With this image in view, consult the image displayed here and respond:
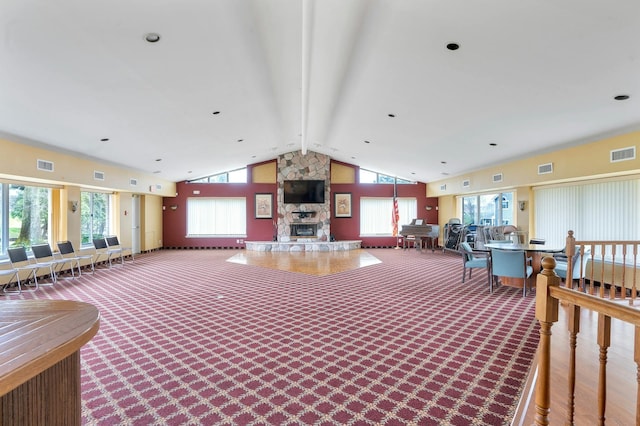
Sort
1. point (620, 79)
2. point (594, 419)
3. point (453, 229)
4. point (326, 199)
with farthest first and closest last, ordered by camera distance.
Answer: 1. point (326, 199)
2. point (453, 229)
3. point (620, 79)
4. point (594, 419)

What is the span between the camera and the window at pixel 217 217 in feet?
42.8

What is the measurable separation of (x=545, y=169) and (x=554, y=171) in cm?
26

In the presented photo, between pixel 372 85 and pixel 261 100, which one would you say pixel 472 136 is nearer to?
pixel 372 85

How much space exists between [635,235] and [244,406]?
698cm

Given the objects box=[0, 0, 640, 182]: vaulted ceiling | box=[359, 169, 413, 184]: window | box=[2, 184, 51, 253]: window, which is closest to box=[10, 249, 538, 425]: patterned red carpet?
box=[2, 184, 51, 253]: window

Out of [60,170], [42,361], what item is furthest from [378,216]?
[42,361]

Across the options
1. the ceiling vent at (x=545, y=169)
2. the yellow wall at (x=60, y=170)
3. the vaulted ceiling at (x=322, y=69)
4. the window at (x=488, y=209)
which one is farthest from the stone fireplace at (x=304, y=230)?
the ceiling vent at (x=545, y=169)

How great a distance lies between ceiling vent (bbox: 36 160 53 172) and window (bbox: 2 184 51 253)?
0.78 metres

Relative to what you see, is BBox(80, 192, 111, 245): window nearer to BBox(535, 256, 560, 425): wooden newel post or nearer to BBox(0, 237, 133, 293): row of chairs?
BBox(0, 237, 133, 293): row of chairs

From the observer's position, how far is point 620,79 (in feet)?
12.5

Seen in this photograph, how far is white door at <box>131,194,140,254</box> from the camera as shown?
1101cm

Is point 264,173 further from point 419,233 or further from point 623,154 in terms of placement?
point 623,154

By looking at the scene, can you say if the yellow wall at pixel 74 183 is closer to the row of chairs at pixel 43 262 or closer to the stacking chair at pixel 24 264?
the row of chairs at pixel 43 262

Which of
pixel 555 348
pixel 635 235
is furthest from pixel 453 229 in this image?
pixel 555 348
